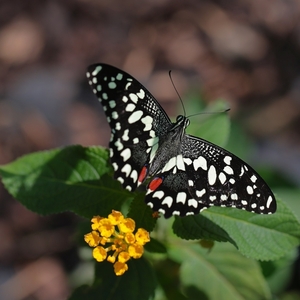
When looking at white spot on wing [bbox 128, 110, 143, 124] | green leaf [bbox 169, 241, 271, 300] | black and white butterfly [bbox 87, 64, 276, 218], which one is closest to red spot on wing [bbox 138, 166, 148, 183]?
black and white butterfly [bbox 87, 64, 276, 218]

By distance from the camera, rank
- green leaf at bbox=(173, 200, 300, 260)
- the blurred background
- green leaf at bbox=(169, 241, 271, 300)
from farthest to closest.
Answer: the blurred background < green leaf at bbox=(169, 241, 271, 300) < green leaf at bbox=(173, 200, 300, 260)

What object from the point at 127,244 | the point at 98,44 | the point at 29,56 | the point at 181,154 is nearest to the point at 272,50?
the point at 98,44

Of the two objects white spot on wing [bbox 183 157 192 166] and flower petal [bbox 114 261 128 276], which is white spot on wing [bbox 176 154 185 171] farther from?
flower petal [bbox 114 261 128 276]

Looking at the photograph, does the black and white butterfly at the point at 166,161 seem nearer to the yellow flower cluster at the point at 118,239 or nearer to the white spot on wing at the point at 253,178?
the white spot on wing at the point at 253,178

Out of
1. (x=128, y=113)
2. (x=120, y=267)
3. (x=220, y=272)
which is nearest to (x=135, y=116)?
(x=128, y=113)

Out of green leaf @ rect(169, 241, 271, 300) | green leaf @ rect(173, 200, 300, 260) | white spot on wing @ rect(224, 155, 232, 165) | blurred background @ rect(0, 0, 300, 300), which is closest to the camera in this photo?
white spot on wing @ rect(224, 155, 232, 165)

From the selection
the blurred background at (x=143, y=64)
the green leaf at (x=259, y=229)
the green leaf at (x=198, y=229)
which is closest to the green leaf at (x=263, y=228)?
the green leaf at (x=259, y=229)
